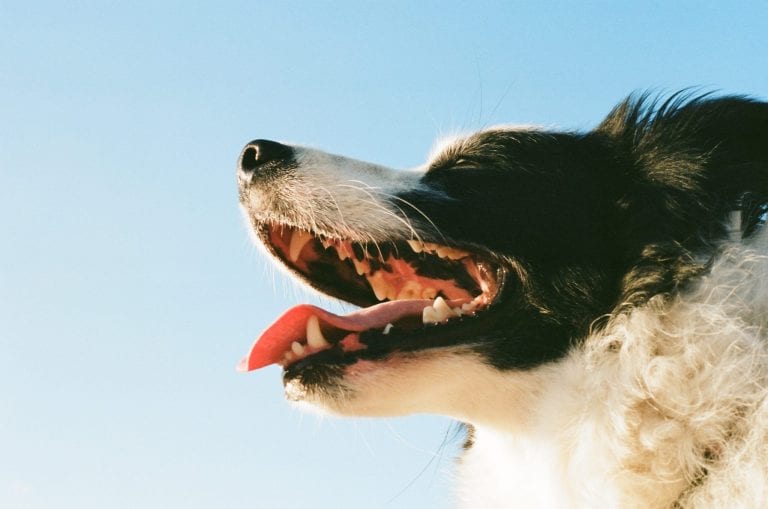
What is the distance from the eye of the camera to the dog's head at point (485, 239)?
12.3 feet

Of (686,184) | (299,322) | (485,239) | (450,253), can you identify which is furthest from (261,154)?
(686,184)

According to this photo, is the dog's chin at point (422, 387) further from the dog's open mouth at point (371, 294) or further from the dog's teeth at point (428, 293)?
the dog's teeth at point (428, 293)

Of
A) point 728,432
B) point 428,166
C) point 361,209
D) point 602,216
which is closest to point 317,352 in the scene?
point 361,209

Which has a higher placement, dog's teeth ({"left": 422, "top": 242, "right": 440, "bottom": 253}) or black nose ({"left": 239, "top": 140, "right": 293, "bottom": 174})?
black nose ({"left": 239, "top": 140, "right": 293, "bottom": 174})

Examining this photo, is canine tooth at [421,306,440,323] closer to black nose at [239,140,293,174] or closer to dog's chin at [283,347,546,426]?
dog's chin at [283,347,546,426]

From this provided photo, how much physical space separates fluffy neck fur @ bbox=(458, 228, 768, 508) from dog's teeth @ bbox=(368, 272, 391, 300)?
69cm

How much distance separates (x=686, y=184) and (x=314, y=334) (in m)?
1.51

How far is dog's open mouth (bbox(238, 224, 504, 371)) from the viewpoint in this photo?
387 cm

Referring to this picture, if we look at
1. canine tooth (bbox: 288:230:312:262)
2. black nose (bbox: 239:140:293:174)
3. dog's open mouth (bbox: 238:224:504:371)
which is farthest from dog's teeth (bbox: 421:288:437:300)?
black nose (bbox: 239:140:293:174)

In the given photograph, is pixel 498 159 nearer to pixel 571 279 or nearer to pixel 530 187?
pixel 530 187

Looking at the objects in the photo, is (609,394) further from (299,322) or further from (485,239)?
(299,322)

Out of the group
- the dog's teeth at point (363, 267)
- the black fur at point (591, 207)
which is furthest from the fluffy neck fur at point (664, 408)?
the dog's teeth at point (363, 267)

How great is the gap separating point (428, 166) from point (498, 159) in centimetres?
32

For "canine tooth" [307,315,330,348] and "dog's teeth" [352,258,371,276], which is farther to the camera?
"dog's teeth" [352,258,371,276]
